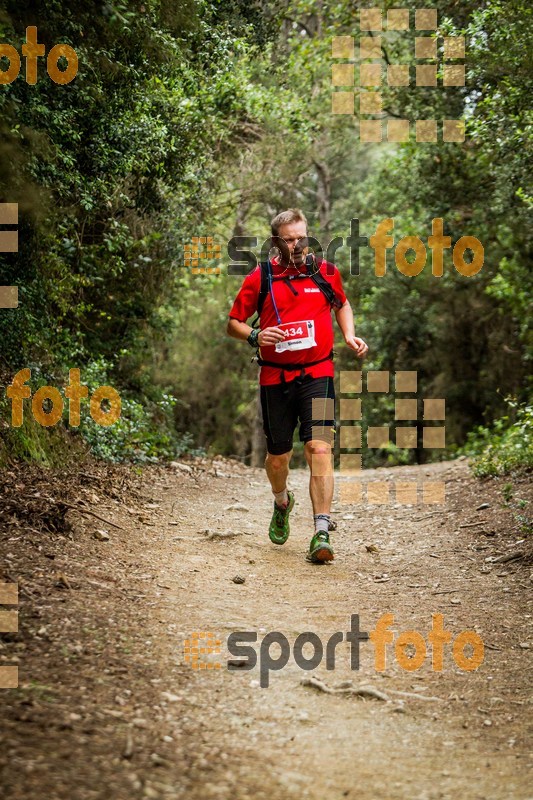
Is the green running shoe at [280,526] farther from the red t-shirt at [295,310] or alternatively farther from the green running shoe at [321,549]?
the red t-shirt at [295,310]

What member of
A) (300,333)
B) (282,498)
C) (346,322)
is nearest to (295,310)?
(300,333)

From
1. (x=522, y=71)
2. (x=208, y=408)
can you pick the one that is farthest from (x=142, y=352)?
(x=208, y=408)

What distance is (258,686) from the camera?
3703mm

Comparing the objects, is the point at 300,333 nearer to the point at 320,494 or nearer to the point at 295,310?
the point at 295,310

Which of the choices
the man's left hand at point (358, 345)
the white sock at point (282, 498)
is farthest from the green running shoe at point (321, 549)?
the man's left hand at point (358, 345)

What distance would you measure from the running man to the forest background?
2271mm

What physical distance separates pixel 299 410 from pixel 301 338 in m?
0.59

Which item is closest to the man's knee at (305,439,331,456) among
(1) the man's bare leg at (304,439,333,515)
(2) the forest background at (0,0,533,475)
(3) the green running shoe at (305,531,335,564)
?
(1) the man's bare leg at (304,439,333,515)

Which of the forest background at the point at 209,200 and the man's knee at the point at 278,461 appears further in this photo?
the forest background at the point at 209,200

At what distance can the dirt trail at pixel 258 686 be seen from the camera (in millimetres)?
2773

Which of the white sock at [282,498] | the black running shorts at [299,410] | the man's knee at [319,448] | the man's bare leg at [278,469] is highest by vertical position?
the black running shorts at [299,410]

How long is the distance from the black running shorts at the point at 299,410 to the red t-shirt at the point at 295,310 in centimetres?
8

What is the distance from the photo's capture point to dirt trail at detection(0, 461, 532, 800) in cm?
277

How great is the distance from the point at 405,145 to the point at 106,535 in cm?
1128
